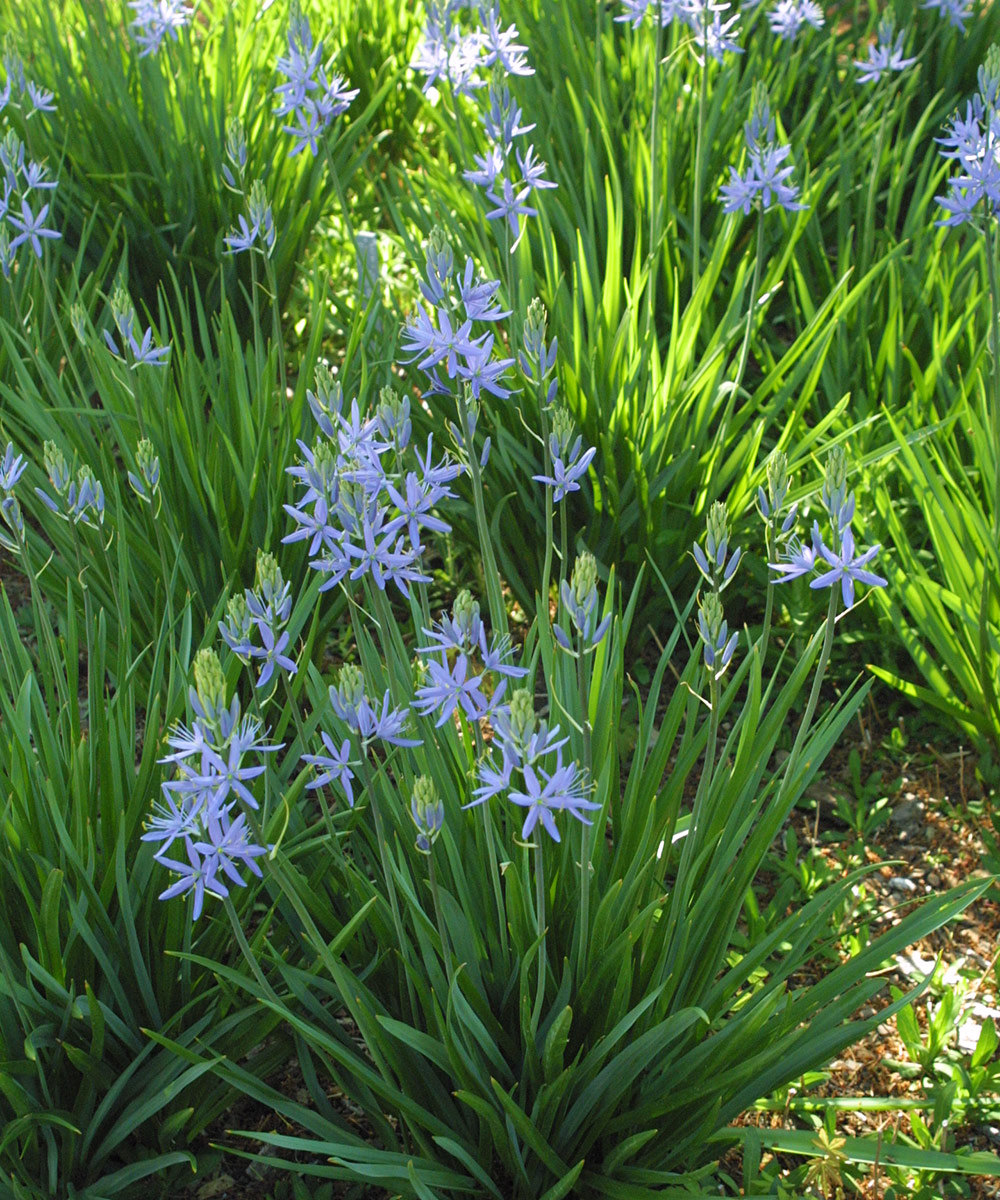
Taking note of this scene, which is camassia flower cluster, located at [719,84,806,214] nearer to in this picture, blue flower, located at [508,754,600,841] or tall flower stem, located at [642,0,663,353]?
tall flower stem, located at [642,0,663,353]

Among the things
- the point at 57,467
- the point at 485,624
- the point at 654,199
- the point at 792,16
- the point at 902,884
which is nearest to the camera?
the point at 57,467

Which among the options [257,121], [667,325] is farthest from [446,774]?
[257,121]

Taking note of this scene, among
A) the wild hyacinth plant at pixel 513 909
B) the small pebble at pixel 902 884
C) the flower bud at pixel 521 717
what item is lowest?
the small pebble at pixel 902 884

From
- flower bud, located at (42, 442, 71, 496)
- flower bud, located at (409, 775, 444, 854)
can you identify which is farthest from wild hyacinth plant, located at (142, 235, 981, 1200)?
flower bud, located at (42, 442, 71, 496)

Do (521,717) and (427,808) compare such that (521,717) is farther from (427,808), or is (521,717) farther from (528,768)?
(427,808)

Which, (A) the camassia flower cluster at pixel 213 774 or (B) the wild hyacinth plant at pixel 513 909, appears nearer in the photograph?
(A) the camassia flower cluster at pixel 213 774

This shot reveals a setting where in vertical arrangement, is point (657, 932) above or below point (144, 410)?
below

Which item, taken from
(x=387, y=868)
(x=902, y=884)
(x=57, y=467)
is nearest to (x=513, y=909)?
(x=387, y=868)

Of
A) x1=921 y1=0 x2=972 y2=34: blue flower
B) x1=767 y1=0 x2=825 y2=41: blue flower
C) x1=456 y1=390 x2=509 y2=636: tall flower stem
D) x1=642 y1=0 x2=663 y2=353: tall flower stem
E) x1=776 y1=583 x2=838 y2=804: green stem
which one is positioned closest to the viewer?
x1=776 y1=583 x2=838 y2=804: green stem

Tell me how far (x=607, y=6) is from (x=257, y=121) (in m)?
1.53

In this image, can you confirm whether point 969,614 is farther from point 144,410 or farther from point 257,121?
point 257,121

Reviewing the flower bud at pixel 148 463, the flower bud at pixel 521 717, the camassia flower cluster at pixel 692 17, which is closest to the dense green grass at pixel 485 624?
the flower bud at pixel 521 717

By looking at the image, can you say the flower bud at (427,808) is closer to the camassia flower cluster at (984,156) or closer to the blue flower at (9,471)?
the blue flower at (9,471)

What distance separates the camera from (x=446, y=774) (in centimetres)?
171
